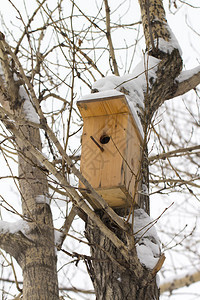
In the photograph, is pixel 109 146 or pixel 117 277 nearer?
pixel 117 277

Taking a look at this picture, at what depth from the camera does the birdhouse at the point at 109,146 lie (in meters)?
2.36

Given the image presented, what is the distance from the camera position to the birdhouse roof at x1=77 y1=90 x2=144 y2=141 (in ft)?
7.93

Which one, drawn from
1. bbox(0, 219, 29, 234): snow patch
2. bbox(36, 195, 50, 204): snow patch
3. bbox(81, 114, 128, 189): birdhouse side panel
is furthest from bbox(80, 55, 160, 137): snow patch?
bbox(0, 219, 29, 234): snow patch

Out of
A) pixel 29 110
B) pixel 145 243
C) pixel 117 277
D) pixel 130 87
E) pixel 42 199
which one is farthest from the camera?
pixel 29 110

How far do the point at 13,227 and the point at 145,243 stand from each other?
1.08 meters

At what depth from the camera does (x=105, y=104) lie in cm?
246

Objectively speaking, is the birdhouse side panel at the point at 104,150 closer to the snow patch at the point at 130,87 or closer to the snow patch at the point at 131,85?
the snow patch at the point at 130,87

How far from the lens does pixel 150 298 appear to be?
7.14ft

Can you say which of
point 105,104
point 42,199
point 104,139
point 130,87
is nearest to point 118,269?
point 104,139

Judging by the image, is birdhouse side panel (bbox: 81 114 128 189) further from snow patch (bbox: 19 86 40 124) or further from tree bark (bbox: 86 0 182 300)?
snow patch (bbox: 19 86 40 124)

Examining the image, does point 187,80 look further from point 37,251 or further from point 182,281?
point 182,281

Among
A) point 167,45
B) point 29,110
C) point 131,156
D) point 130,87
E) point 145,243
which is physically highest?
point 167,45

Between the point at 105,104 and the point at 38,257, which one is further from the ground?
the point at 105,104

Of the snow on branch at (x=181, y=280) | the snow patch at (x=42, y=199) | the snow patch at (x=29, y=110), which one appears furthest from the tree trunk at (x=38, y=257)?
the snow on branch at (x=181, y=280)
